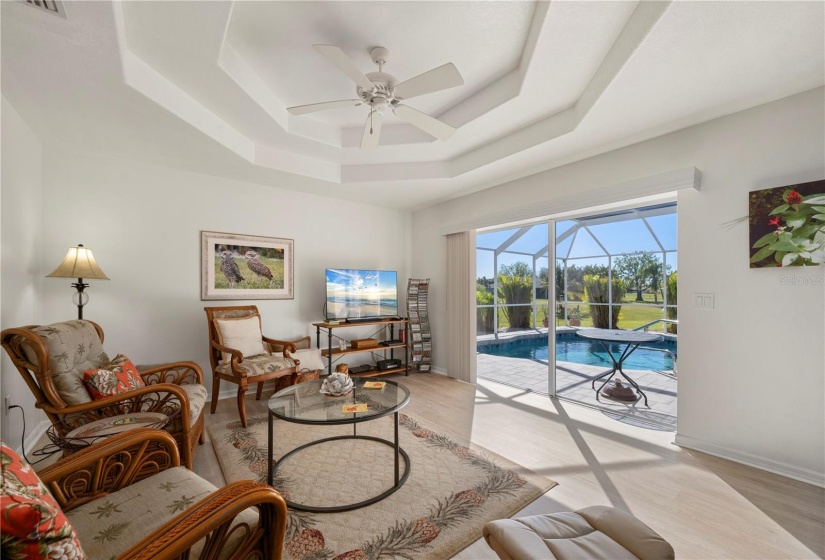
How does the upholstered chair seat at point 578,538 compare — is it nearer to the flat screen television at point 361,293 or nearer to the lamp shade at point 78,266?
the lamp shade at point 78,266

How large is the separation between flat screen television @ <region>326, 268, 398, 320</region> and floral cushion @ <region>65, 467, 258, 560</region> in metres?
3.02

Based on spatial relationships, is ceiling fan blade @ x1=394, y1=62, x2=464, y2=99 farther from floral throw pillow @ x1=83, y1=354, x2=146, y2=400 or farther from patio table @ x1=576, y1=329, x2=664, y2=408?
patio table @ x1=576, y1=329, x2=664, y2=408

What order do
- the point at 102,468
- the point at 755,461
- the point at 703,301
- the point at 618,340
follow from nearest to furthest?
the point at 102,468 → the point at 755,461 → the point at 703,301 → the point at 618,340

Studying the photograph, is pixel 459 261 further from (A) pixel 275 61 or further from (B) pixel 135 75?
(B) pixel 135 75

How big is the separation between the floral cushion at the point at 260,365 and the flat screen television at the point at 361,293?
1.07 meters

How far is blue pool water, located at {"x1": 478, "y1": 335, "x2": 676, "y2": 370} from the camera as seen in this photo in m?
3.39

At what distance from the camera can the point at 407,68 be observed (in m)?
2.56

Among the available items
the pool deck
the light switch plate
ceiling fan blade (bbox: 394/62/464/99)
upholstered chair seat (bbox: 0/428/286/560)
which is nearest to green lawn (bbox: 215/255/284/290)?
upholstered chair seat (bbox: 0/428/286/560)

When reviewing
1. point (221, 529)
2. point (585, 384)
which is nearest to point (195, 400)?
point (221, 529)

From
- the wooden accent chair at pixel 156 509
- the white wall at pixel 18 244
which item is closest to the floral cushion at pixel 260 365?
the white wall at pixel 18 244

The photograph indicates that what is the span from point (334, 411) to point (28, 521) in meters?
1.58

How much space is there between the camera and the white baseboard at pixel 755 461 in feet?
7.25

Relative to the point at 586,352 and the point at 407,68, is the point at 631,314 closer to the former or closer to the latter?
the point at 586,352

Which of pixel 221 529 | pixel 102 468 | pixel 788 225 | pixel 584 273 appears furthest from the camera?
pixel 584 273
